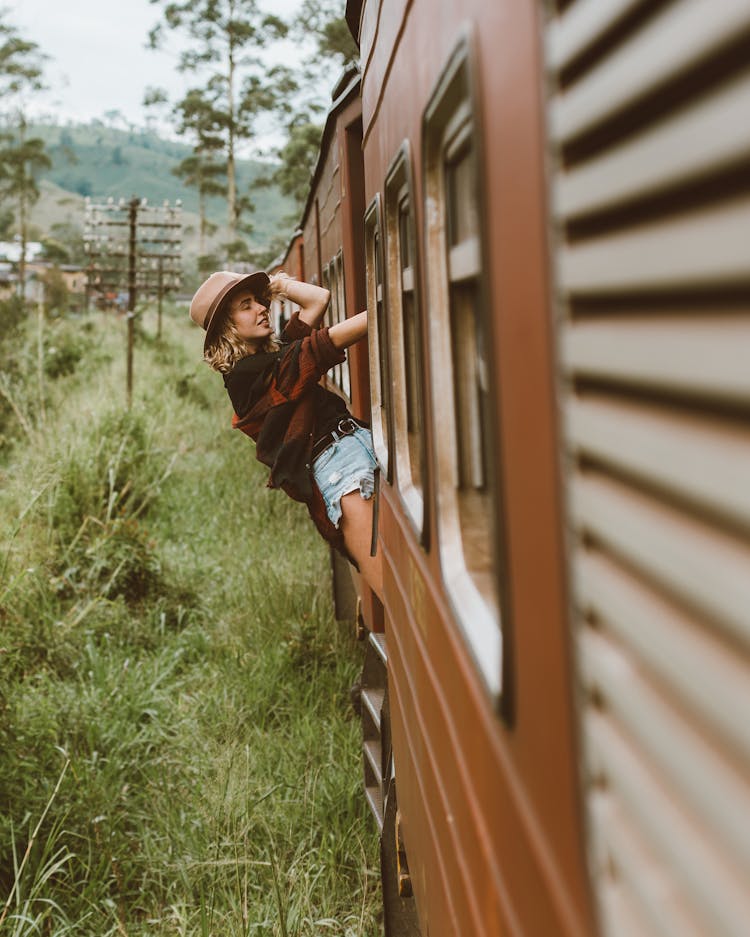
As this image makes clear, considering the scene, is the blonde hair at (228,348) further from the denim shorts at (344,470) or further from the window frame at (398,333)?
the window frame at (398,333)

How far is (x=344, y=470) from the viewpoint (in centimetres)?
384

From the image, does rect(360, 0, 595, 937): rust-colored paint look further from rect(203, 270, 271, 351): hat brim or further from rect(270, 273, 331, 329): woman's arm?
rect(270, 273, 331, 329): woman's arm

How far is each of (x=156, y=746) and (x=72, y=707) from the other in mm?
483

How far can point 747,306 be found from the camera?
0.55 m

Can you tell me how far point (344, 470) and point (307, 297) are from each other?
975 millimetres

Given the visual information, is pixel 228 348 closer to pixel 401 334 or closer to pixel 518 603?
pixel 401 334

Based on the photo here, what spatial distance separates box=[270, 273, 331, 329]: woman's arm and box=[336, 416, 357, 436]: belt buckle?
0.56m

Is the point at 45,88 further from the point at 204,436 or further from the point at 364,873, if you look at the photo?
the point at 364,873

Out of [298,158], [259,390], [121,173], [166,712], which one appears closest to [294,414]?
[259,390]

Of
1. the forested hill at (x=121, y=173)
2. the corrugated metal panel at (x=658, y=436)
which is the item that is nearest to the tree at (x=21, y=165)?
the corrugated metal panel at (x=658, y=436)

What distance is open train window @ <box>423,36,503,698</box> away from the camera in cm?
155

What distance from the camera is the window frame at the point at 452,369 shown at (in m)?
1.10

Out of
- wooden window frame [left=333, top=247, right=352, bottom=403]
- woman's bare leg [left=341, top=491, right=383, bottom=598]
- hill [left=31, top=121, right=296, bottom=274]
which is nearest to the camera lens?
woman's bare leg [left=341, top=491, right=383, bottom=598]

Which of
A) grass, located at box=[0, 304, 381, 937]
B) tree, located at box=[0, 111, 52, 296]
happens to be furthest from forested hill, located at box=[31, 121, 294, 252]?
grass, located at box=[0, 304, 381, 937]
